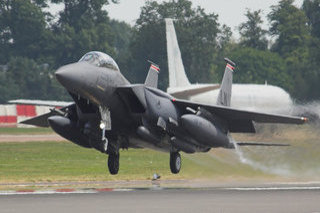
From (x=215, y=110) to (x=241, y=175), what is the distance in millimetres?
4230

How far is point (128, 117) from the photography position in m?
23.7

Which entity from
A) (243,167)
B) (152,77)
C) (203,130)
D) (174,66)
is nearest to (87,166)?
(243,167)

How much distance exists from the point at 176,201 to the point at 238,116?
239 inches

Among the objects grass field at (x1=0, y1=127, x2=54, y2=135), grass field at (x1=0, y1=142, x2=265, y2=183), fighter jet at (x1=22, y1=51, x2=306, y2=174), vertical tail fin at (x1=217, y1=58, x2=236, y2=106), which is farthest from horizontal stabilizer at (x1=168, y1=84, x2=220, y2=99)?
fighter jet at (x1=22, y1=51, x2=306, y2=174)

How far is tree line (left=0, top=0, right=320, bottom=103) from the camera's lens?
87500mm

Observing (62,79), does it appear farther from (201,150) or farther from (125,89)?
(201,150)

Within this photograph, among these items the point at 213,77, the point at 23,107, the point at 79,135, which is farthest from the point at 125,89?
the point at 213,77

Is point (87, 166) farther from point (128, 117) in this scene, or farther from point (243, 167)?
point (128, 117)

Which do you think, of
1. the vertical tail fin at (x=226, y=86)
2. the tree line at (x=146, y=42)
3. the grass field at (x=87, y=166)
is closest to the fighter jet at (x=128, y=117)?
the vertical tail fin at (x=226, y=86)

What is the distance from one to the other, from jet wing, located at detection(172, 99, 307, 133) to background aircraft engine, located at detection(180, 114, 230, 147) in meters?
0.68

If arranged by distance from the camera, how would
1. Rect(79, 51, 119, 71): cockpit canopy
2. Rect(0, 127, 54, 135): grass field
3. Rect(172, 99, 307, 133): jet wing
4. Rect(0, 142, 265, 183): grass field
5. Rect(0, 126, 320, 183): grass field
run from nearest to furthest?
Rect(79, 51, 119, 71): cockpit canopy → Rect(172, 99, 307, 133): jet wing → Rect(0, 126, 320, 183): grass field → Rect(0, 142, 265, 183): grass field → Rect(0, 127, 54, 135): grass field

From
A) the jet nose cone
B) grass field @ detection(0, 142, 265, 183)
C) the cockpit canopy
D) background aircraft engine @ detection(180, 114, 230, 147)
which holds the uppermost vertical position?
the cockpit canopy

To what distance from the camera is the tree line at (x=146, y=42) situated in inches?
3445

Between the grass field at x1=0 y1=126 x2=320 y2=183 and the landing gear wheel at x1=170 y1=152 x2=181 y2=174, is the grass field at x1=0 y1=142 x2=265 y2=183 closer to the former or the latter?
the grass field at x1=0 y1=126 x2=320 y2=183
